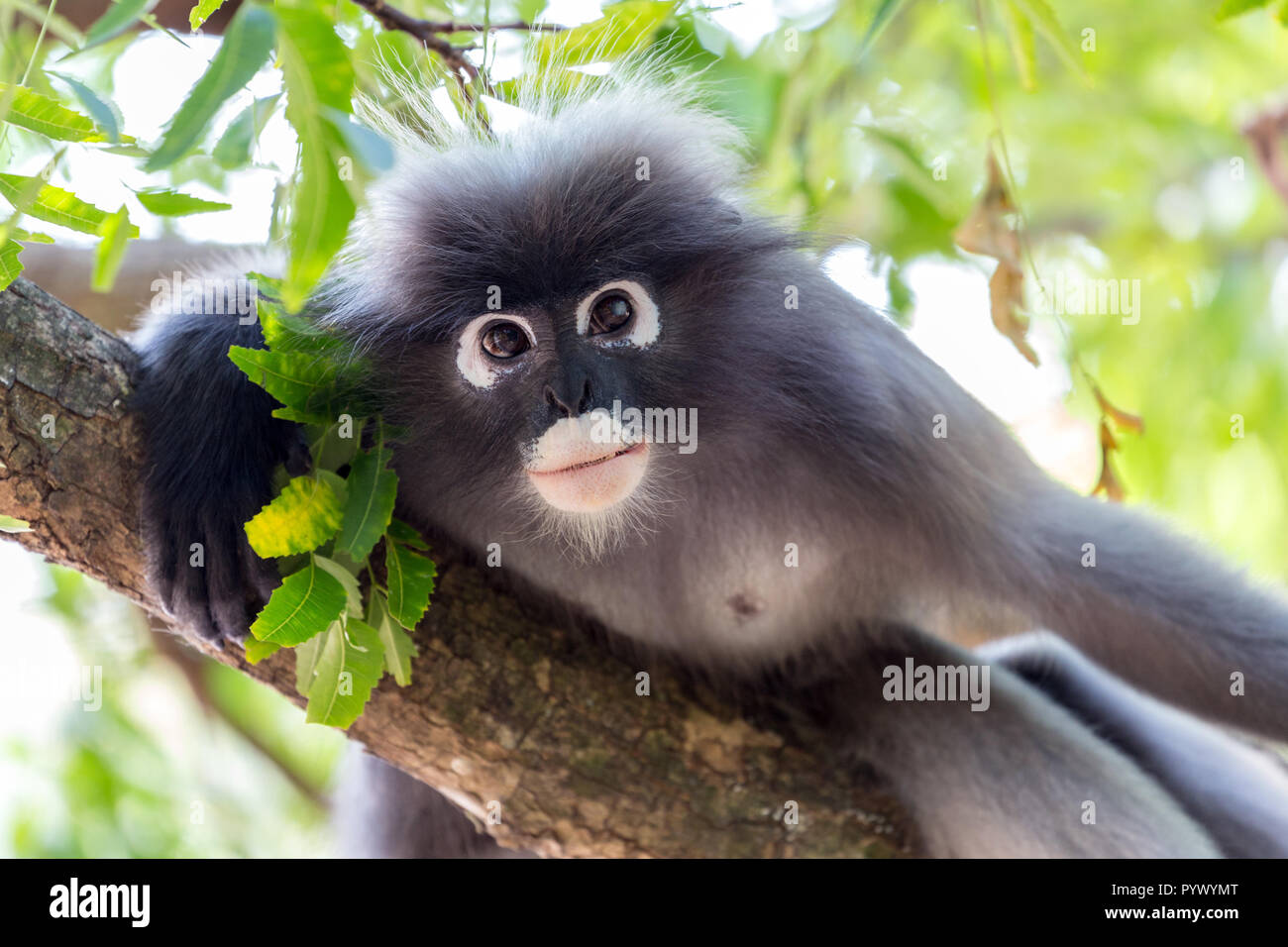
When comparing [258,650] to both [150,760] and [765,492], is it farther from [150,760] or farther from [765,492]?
[150,760]

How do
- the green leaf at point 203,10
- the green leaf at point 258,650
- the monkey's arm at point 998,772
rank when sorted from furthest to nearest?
the monkey's arm at point 998,772 < the green leaf at point 258,650 < the green leaf at point 203,10

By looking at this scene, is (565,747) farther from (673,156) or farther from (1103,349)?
(1103,349)

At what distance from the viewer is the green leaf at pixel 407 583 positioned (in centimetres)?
256

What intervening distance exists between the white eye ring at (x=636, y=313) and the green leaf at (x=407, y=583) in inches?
25.0

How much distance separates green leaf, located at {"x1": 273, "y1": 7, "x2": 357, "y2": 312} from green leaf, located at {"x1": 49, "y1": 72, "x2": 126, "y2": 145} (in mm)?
388

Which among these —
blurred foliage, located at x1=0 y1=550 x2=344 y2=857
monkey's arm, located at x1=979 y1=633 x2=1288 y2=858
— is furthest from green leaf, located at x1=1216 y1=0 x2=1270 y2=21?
blurred foliage, located at x1=0 y1=550 x2=344 y2=857

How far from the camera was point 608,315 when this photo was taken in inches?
104

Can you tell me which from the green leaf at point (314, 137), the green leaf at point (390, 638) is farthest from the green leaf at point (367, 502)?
the green leaf at point (314, 137)

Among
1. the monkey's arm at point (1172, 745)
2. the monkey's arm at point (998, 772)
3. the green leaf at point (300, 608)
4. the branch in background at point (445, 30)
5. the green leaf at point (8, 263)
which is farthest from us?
the monkey's arm at point (1172, 745)

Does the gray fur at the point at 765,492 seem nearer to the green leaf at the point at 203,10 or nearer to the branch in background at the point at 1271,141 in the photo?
the green leaf at the point at 203,10

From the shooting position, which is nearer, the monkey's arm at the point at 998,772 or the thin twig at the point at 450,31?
the thin twig at the point at 450,31

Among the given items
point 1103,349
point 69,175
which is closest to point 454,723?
point 69,175

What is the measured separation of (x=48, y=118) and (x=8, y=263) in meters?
0.28

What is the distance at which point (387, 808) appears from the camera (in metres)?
3.74
